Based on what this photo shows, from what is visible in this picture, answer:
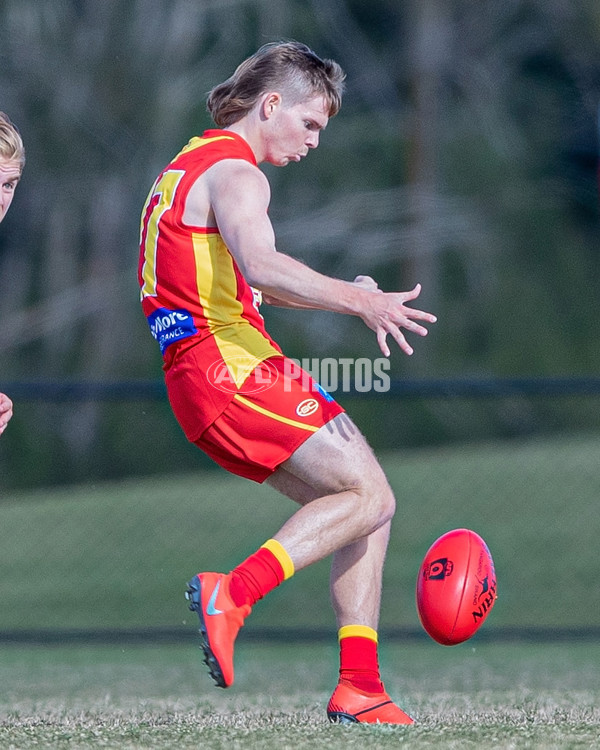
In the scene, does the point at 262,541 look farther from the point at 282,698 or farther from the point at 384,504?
the point at 384,504

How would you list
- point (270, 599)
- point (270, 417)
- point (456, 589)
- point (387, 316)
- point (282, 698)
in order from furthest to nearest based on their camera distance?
1. point (270, 599)
2. point (282, 698)
3. point (456, 589)
4. point (270, 417)
5. point (387, 316)

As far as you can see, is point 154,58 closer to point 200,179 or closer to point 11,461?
point 11,461

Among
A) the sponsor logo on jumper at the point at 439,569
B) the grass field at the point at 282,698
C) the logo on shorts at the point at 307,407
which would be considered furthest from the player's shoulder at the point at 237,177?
the grass field at the point at 282,698

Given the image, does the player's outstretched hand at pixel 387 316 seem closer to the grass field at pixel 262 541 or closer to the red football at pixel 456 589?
the red football at pixel 456 589

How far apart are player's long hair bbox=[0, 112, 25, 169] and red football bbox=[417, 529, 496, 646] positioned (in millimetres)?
2002

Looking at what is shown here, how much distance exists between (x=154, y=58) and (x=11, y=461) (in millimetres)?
7178

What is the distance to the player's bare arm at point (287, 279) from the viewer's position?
3613mm

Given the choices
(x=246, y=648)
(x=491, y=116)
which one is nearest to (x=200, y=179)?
(x=246, y=648)

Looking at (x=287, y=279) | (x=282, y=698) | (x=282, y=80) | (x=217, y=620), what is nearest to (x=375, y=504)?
(x=217, y=620)

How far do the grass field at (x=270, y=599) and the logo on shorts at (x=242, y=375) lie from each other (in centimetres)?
123

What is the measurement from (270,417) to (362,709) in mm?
1036

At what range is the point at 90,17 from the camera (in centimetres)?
2084

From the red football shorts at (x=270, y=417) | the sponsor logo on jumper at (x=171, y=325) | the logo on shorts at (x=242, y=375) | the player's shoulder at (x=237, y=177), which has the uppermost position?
the player's shoulder at (x=237, y=177)

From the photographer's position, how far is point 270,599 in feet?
35.0
